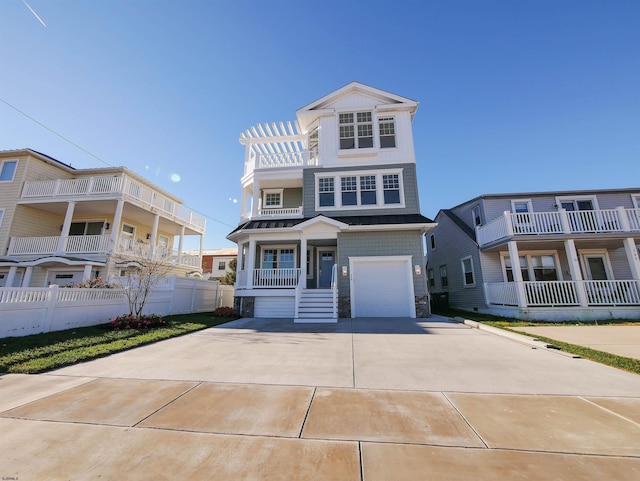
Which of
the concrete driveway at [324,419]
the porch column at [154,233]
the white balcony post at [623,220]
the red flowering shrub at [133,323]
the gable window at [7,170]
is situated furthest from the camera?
the porch column at [154,233]

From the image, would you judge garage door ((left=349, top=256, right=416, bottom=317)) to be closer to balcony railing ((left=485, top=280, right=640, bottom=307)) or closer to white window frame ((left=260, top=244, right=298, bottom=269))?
white window frame ((left=260, top=244, right=298, bottom=269))

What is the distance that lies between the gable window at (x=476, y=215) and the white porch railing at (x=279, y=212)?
33.9ft

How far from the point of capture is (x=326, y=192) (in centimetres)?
1352

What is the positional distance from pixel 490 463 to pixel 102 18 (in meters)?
14.1

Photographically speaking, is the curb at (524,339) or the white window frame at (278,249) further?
the white window frame at (278,249)

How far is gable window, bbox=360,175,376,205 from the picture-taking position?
13211mm

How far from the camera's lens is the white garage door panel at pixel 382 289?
462 inches

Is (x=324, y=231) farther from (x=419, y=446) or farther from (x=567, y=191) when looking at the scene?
(x=567, y=191)

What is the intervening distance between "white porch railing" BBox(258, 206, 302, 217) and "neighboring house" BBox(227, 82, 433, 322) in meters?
0.06

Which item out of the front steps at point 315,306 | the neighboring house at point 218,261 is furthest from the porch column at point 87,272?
the neighboring house at point 218,261

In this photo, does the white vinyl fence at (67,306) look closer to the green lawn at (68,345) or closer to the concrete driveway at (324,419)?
the green lawn at (68,345)

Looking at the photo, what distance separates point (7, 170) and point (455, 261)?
2758 cm

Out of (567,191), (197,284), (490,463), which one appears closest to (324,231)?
(197,284)

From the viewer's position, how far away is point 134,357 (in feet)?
17.9
